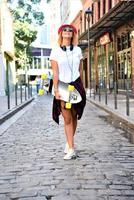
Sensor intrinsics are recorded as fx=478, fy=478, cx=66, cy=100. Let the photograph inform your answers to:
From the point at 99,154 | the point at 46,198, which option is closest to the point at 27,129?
the point at 99,154

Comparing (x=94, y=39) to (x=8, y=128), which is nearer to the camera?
(x=8, y=128)

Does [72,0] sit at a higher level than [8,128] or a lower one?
higher

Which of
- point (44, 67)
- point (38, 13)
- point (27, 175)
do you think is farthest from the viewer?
point (44, 67)

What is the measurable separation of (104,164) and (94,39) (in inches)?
1177

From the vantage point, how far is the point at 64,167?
21.0 feet

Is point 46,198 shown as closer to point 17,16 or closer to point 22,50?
point 17,16

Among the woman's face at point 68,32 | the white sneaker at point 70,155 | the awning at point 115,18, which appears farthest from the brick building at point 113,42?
the white sneaker at point 70,155

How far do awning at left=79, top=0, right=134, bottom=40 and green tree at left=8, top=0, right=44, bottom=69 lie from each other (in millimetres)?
8660

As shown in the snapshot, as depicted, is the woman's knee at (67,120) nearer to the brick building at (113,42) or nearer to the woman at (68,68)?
the woman at (68,68)

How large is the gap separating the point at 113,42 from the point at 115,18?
5.27m

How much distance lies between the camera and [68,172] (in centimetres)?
605

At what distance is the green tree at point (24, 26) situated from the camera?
126 feet

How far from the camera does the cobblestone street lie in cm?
505

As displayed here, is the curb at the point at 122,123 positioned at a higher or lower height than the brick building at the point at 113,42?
lower
